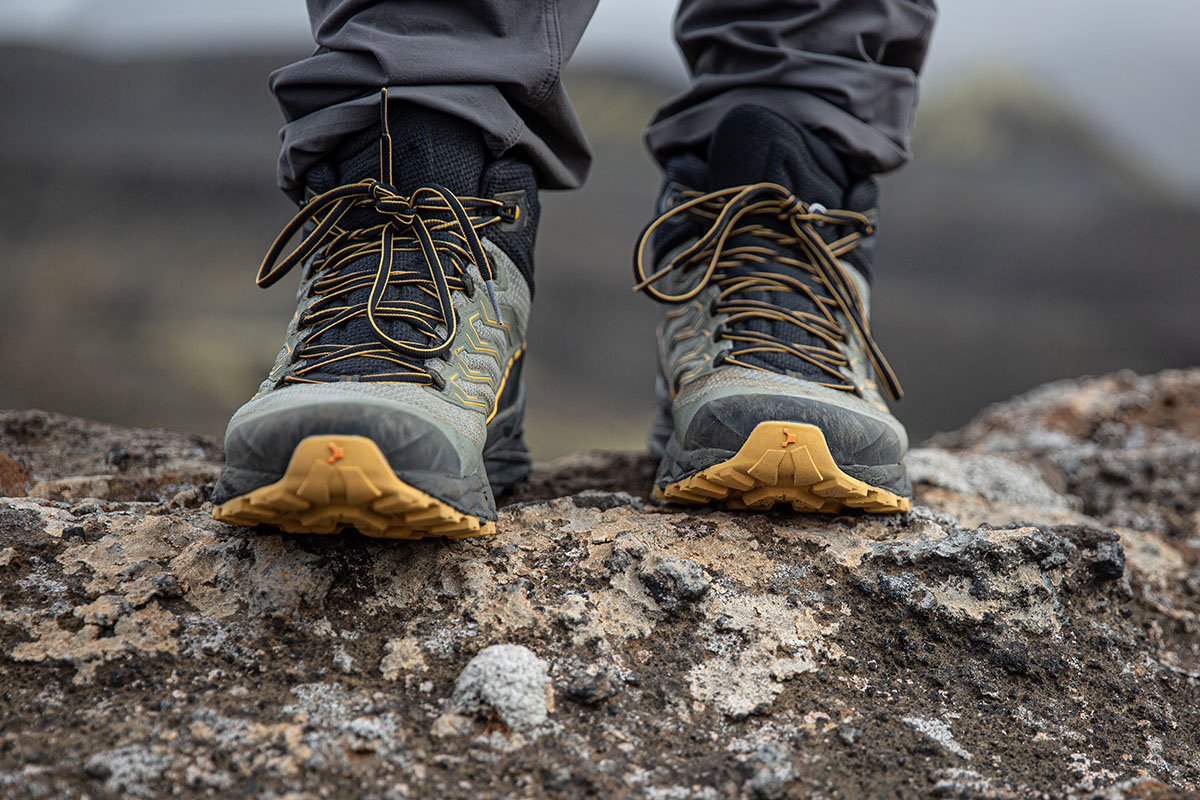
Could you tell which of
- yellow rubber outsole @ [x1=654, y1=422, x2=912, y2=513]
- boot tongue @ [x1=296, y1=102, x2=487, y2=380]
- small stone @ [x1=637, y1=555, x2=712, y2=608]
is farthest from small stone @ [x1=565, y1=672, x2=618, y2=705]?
boot tongue @ [x1=296, y1=102, x2=487, y2=380]

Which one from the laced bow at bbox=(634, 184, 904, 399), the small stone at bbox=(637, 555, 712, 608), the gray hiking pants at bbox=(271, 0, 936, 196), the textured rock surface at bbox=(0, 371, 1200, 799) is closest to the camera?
the textured rock surface at bbox=(0, 371, 1200, 799)

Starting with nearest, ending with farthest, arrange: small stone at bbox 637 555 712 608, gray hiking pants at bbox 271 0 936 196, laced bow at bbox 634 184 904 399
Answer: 1. small stone at bbox 637 555 712 608
2. gray hiking pants at bbox 271 0 936 196
3. laced bow at bbox 634 184 904 399

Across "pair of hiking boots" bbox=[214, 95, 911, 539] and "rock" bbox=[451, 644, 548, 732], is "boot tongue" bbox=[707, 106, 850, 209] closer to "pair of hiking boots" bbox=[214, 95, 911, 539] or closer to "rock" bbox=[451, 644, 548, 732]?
"pair of hiking boots" bbox=[214, 95, 911, 539]

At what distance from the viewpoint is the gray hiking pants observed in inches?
40.3

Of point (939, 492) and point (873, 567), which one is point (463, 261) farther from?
point (939, 492)

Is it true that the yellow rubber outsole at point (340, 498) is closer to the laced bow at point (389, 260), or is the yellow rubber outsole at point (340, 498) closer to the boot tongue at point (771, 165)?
the laced bow at point (389, 260)

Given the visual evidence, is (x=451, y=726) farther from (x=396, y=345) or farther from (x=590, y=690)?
(x=396, y=345)

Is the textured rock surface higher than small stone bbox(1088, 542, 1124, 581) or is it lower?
lower

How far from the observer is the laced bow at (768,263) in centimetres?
116

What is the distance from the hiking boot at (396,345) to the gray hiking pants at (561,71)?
1.7 inches

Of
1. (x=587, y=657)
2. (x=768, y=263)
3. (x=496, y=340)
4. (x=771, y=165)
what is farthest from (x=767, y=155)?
(x=587, y=657)

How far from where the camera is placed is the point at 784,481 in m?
0.99

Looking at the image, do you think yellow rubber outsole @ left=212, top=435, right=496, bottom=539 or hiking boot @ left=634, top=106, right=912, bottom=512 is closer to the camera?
yellow rubber outsole @ left=212, top=435, right=496, bottom=539

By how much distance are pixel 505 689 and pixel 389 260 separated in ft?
1.67
